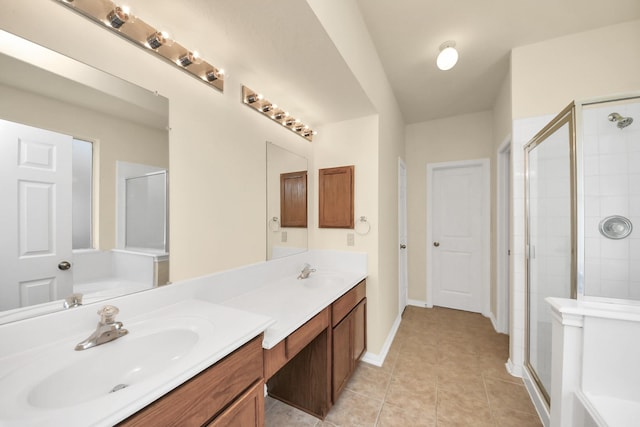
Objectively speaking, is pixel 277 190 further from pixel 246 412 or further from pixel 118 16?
pixel 246 412

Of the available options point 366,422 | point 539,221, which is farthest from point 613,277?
point 366,422

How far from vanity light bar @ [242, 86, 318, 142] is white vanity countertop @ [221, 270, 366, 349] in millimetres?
1261

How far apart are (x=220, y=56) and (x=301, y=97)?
2.08 feet

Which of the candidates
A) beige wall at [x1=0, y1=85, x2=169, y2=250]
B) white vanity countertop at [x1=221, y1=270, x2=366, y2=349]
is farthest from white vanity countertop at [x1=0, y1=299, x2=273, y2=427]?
beige wall at [x1=0, y1=85, x2=169, y2=250]

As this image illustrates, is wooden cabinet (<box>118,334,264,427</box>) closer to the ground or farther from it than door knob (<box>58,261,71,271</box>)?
closer to the ground

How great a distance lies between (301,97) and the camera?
186 centimetres

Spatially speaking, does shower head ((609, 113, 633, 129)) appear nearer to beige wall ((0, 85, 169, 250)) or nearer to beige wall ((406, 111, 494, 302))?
beige wall ((406, 111, 494, 302))

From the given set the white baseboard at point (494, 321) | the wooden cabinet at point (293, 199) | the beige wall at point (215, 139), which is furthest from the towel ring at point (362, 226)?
the white baseboard at point (494, 321)

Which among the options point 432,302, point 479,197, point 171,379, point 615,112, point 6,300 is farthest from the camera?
point 432,302

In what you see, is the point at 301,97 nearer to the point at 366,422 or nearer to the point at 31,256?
the point at 31,256

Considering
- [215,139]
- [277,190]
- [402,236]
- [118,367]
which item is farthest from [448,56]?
[118,367]

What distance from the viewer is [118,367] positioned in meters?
0.79

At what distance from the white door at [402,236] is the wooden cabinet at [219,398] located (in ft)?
8.10

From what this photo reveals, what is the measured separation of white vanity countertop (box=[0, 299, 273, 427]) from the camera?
0.52m
